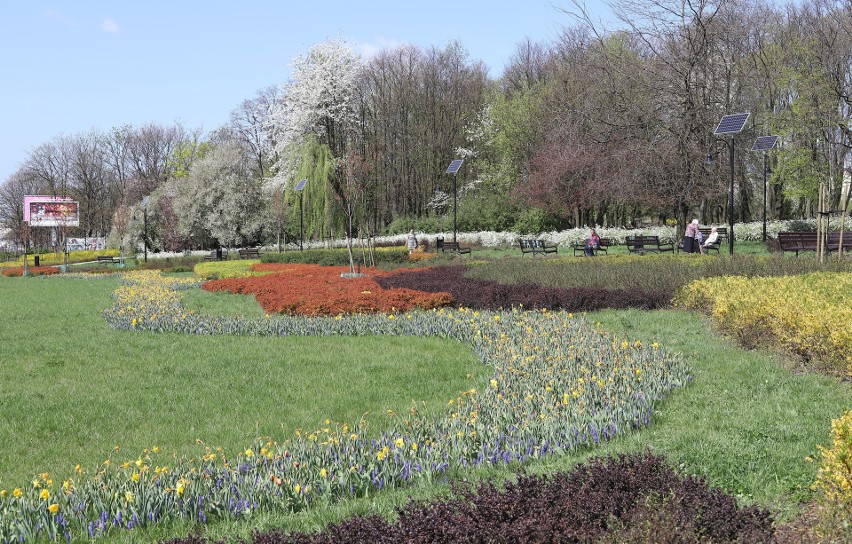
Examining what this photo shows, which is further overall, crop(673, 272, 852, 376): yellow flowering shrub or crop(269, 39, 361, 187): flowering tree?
crop(269, 39, 361, 187): flowering tree

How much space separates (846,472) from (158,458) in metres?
4.00

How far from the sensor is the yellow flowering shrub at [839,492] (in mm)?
3037

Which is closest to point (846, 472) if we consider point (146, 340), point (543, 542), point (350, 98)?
point (543, 542)

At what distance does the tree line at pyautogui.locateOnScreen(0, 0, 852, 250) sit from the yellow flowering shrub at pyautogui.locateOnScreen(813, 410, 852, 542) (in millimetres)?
15986

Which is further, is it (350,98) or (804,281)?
(350,98)

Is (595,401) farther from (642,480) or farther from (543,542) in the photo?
(543,542)

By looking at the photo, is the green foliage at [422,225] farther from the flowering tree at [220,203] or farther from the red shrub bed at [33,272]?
the red shrub bed at [33,272]

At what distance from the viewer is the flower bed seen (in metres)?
3.77

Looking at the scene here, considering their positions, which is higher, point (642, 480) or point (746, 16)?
point (746, 16)

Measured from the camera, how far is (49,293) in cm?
1873

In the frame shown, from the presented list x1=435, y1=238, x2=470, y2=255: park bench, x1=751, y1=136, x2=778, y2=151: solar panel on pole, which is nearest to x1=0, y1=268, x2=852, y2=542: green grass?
x1=435, y1=238, x2=470, y2=255: park bench

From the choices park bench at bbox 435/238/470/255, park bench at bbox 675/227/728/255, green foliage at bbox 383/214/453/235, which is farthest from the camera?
green foliage at bbox 383/214/453/235

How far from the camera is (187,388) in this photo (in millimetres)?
6758

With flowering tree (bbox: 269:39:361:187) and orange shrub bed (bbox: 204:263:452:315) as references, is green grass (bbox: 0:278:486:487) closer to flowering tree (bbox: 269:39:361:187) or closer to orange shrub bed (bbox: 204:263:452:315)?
orange shrub bed (bbox: 204:263:452:315)
